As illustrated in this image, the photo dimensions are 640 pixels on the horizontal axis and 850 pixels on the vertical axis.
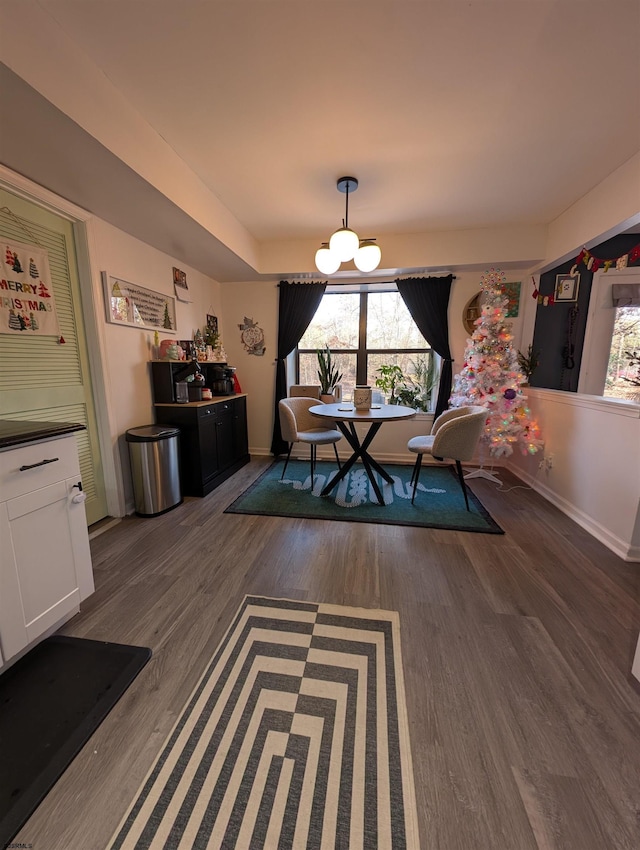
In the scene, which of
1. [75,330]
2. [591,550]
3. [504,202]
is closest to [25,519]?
[75,330]

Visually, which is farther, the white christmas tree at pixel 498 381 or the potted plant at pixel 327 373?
the potted plant at pixel 327 373

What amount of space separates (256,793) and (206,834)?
0.48ft

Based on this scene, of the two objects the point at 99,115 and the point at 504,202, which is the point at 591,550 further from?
the point at 99,115

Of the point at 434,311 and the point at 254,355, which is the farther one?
the point at 254,355

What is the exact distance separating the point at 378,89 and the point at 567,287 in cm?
275

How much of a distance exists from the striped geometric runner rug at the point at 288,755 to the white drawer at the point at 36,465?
3.49ft

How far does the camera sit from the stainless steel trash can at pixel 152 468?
263cm

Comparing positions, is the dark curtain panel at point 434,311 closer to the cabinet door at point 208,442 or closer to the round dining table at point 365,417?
the round dining table at point 365,417

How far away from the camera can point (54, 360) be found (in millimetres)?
2189

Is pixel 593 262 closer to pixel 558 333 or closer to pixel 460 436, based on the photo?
pixel 558 333

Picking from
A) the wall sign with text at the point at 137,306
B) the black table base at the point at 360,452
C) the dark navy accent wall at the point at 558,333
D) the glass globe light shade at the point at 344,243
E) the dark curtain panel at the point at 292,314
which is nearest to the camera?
the glass globe light shade at the point at 344,243

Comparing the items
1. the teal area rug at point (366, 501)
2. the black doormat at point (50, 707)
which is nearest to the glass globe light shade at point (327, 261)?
the teal area rug at point (366, 501)

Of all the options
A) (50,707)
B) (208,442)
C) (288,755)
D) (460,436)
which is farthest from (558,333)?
(50,707)

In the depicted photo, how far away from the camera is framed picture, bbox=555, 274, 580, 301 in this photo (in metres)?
3.27
